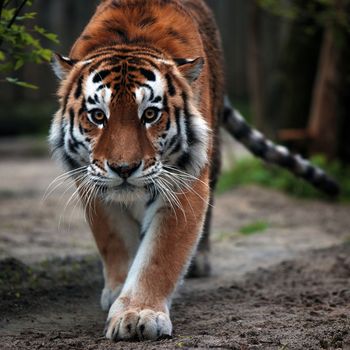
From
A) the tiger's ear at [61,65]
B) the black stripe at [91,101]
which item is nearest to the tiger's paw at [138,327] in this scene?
the black stripe at [91,101]

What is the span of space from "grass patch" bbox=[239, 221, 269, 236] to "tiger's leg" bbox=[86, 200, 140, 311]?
2.70 m

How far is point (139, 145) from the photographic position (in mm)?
4148

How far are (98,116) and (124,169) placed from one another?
378 millimetres

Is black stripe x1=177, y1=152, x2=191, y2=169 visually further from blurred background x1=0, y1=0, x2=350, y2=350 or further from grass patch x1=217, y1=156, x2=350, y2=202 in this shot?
grass patch x1=217, y1=156, x2=350, y2=202

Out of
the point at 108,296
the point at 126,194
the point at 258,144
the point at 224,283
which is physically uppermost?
the point at 126,194

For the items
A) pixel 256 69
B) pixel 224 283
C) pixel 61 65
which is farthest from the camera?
pixel 256 69

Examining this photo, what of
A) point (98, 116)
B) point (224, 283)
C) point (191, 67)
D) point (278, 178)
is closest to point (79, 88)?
point (98, 116)

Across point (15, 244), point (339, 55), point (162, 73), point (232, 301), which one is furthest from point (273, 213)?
point (162, 73)

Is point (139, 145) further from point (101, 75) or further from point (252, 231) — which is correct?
point (252, 231)

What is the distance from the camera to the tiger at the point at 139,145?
418 cm

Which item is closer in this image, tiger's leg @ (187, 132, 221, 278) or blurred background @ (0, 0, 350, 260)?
tiger's leg @ (187, 132, 221, 278)

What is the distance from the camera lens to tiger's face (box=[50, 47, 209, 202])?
4.17 m

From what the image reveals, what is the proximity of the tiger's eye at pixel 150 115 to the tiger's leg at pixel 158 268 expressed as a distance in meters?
0.45

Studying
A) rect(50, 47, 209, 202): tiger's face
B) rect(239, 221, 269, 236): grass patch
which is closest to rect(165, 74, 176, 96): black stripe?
rect(50, 47, 209, 202): tiger's face
